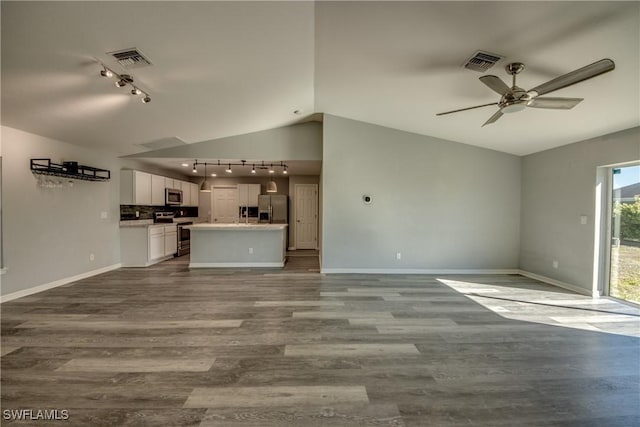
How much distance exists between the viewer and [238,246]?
573 cm

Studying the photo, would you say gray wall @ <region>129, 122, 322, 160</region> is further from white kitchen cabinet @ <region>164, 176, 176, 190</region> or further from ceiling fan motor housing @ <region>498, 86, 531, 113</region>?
ceiling fan motor housing @ <region>498, 86, 531, 113</region>

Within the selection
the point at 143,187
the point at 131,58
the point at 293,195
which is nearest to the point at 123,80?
the point at 131,58

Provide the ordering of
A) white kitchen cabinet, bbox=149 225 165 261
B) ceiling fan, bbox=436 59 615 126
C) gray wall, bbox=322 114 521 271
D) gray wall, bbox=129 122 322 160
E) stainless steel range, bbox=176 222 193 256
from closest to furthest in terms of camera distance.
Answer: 1. ceiling fan, bbox=436 59 615 126
2. gray wall, bbox=322 114 521 271
3. gray wall, bbox=129 122 322 160
4. white kitchen cabinet, bbox=149 225 165 261
5. stainless steel range, bbox=176 222 193 256

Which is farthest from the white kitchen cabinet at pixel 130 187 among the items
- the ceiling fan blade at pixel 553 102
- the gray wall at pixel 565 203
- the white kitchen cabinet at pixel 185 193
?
the gray wall at pixel 565 203

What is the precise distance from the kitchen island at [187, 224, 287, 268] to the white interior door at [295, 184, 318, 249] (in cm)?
265

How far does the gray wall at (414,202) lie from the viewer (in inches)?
202

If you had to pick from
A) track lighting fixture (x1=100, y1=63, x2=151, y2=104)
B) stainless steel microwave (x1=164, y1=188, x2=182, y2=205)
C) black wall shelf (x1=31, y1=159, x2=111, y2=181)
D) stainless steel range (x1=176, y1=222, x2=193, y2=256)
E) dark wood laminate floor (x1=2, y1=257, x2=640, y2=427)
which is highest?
track lighting fixture (x1=100, y1=63, x2=151, y2=104)

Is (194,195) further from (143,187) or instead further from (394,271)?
(394,271)

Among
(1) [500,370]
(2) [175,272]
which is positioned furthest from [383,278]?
(2) [175,272]

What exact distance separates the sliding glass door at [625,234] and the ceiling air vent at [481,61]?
2.91 metres

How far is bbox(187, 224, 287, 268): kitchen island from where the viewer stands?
5.68 metres

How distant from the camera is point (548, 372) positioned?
2.07m

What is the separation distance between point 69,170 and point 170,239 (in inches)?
107

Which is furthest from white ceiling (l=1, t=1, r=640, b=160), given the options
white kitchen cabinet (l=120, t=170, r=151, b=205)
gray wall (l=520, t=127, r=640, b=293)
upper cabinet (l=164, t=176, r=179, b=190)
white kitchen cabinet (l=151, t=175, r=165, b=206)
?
upper cabinet (l=164, t=176, r=179, b=190)
